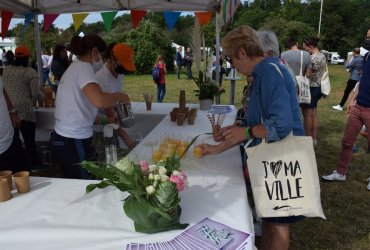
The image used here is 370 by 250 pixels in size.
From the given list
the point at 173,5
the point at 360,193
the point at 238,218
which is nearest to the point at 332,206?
the point at 360,193

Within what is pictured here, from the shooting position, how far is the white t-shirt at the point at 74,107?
1.79 m

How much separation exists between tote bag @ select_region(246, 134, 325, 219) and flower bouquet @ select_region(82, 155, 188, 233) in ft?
1.52

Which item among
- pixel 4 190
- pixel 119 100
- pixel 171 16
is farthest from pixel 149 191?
pixel 171 16

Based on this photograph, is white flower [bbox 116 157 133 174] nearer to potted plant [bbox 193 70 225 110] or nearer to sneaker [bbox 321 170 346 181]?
potted plant [bbox 193 70 225 110]

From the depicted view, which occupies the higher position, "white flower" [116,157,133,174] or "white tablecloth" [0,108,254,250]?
"white flower" [116,157,133,174]

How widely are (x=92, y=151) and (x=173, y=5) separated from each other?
3.11m

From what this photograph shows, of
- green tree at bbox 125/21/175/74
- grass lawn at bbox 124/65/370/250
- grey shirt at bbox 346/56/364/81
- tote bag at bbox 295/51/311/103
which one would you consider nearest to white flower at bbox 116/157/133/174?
grass lawn at bbox 124/65/370/250

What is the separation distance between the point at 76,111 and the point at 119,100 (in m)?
0.40

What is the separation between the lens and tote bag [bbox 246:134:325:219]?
1404 mm

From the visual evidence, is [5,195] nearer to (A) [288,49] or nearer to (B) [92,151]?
(B) [92,151]

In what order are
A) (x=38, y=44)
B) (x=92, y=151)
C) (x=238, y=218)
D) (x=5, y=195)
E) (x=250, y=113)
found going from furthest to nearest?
1. (x=38, y=44)
2. (x=92, y=151)
3. (x=250, y=113)
4. (x=5, y=195)
5. (x=238, y=218)

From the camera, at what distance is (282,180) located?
1407 millimetres

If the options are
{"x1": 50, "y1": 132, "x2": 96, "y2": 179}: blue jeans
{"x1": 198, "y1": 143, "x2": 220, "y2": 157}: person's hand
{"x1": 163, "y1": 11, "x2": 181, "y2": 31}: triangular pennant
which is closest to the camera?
{"x1": 198, "y1": 143, "x2": 220, "y2": 157}: person's hand

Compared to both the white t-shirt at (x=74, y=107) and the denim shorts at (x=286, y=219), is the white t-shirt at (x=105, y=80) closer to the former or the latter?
the white t-shirt at (x=74, y=107)
